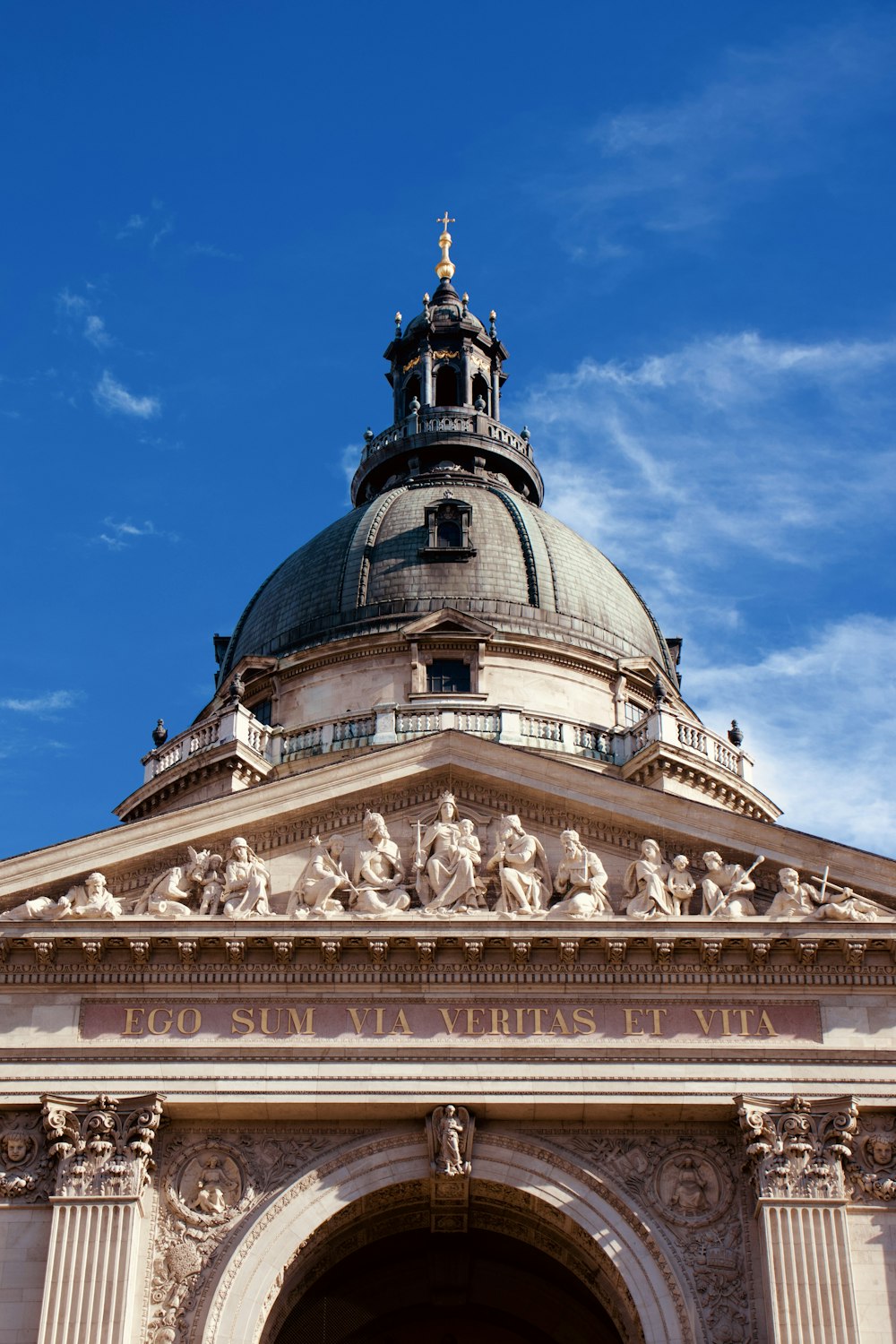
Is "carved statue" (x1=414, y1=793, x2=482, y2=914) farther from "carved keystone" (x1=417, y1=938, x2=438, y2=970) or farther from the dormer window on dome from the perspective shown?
the dormer window on dome

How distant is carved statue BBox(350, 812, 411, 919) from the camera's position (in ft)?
92.6

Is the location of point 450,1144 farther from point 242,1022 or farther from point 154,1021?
point 154,1021

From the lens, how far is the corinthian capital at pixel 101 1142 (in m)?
26.2

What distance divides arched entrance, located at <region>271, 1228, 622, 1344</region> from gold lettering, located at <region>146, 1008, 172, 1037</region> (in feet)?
16.9

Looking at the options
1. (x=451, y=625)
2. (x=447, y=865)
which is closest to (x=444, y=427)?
(x=451, y=625)

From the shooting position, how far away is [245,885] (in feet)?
93.5

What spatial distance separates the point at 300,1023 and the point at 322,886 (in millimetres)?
1981

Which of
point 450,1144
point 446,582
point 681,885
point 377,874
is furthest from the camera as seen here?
point 446,582

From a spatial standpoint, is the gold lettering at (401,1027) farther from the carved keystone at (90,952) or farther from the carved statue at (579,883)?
the carved keystone at (90,952)

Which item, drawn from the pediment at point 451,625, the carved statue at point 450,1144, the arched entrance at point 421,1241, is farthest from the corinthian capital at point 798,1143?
the pediment at point 451,625

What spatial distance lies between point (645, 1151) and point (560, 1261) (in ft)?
8.29

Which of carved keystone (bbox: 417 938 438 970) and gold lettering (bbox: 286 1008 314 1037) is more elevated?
carved keystone (bbox: 417 938 438 970)

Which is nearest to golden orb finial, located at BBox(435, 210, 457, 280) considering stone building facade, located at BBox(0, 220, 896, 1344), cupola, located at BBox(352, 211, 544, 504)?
cupola, located at BBox(352, 211, 544, 504)

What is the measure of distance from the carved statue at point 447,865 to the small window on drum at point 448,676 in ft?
55.0
